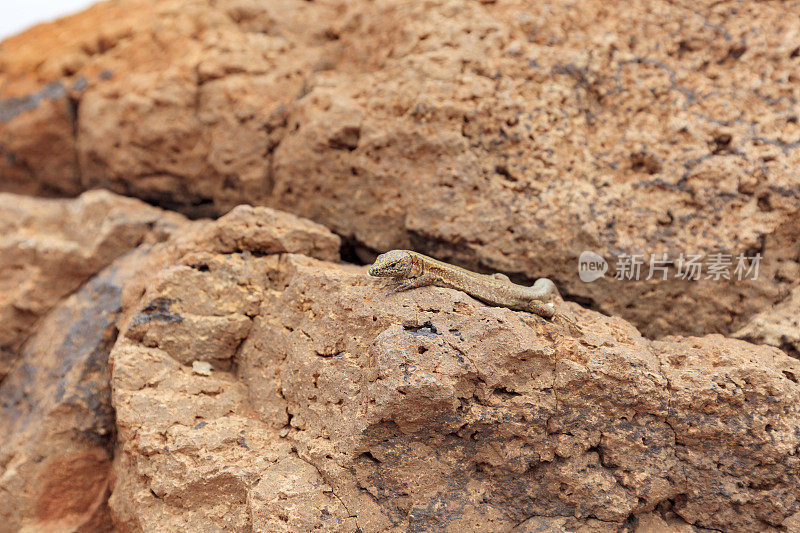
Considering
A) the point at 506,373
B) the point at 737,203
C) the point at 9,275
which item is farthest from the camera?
the point at 9,275

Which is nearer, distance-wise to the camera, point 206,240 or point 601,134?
point 206,240

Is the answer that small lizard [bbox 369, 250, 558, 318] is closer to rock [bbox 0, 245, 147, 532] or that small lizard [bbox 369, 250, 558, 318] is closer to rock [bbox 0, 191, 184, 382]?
rock [bbox 0, 245, 147, 532]

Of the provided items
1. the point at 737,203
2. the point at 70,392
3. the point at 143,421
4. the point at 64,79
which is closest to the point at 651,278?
the point at 737,203

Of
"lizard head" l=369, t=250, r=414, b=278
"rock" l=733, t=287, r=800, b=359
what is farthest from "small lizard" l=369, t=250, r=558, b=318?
"rock" l=733, t=287, r=800, b=359

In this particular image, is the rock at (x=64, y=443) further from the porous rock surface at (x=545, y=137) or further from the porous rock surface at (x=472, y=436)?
the porous rock surface at (x=545, y=137)

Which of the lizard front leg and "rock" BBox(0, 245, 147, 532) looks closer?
the lizard front leg

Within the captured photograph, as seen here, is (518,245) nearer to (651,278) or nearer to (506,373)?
(651,278)

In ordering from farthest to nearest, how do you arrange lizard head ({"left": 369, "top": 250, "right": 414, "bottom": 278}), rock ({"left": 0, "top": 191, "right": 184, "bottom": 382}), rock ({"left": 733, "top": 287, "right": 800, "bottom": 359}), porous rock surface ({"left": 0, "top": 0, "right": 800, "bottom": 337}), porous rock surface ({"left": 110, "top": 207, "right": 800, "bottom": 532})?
rock ({"left": 0, "top": 191, "right": 184, "bottom": 382})
porous rock surface ({"left": 0, "top": 0, "right": 800, "bottom": 337})
rock ({"left": 733, "top": 287, "right": 800, "bottom": 359})
lizard head ({"left": 369, "top": 250, "right": 414, "bottom": 278})
porous rock surface ({"left": 110, "top": 207, "right": 800, "bottom": 532})

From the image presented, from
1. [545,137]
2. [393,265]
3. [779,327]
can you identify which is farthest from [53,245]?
[779,327]
